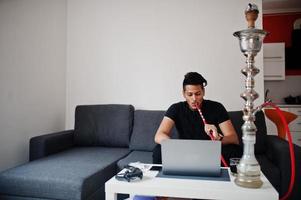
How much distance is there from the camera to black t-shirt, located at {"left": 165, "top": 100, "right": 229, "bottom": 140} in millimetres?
1771

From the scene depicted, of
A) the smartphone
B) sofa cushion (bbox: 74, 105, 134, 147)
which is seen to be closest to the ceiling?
sofa cushion (bbox: 74, 105, 134, 147)

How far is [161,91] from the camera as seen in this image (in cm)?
275

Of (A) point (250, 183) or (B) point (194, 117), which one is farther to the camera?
(B) point (194, 117)

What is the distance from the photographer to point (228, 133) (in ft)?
5.59

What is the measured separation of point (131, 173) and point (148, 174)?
0.11 m

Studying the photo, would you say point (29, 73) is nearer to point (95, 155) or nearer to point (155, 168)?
point (95, 155)

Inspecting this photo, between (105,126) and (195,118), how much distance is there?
1.07 meters

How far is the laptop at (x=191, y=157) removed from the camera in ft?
3.39

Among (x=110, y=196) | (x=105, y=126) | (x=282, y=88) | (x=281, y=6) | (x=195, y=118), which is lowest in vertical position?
(x=110, y=196)

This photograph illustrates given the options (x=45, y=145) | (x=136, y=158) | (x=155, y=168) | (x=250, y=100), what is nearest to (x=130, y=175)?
(x=155, y=168)

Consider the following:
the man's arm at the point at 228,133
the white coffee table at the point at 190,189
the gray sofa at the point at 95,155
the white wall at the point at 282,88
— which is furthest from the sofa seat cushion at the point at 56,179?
the white wall at the point at 282,88

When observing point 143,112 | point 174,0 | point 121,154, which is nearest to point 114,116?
point 143,112

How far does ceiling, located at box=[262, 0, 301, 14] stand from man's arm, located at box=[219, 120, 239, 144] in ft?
10.6

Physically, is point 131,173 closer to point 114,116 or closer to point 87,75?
point 114,116
